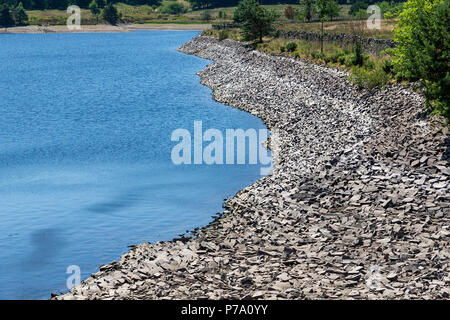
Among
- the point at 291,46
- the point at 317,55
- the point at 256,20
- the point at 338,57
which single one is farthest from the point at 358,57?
the point at 256,20

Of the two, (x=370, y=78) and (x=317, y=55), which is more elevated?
(x=317, y=55)

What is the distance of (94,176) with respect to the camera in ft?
94.2

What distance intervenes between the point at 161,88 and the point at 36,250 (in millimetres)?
42196

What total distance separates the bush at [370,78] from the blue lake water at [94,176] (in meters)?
7.39

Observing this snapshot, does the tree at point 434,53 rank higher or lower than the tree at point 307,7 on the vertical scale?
lower

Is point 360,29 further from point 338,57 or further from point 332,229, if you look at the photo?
point 332,229

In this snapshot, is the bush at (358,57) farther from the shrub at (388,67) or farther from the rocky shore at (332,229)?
the rocky shore at (332,229)

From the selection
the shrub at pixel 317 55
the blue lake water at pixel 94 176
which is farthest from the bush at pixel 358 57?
the blue lake water at pixel 94 176

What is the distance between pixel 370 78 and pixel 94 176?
1769 centimetres

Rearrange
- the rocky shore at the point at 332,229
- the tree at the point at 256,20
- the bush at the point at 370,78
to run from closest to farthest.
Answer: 1. the rocky shore at the point at 332,229
2. the bush at the point at 370,78
3. the tree at the point at 256,20

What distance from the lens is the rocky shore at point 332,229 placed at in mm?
13781

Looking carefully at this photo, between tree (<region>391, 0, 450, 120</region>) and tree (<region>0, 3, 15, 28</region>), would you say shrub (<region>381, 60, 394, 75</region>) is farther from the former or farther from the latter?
tree (<region>0, 3, 15, 28</region>)

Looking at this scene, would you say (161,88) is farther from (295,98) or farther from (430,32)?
(430,32)
